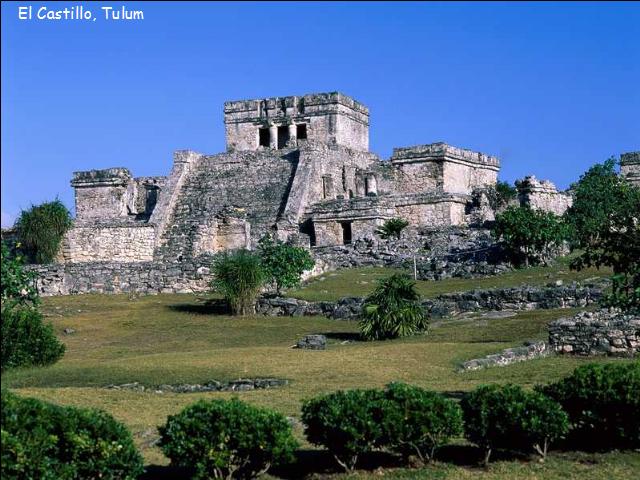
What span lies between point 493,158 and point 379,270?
1785cm

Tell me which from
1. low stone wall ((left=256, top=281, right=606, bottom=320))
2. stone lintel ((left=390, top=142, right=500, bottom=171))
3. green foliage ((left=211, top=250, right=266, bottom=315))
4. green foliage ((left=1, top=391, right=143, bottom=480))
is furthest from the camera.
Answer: stone lintel ((left=390, top=142, right=500, bottom=171))

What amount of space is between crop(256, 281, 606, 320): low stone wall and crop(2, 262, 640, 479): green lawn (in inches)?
25.4

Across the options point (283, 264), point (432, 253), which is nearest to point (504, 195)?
point (432, 253)

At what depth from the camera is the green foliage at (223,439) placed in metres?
12.7

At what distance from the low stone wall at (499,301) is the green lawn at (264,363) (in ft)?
2.12

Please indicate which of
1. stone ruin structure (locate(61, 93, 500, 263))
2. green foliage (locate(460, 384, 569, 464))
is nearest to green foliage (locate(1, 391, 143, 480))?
green foliage (locate(460, 384, 569, 464))

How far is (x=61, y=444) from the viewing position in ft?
38.8

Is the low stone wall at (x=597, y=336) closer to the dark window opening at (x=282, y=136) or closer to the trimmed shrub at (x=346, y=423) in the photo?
the trimmed shrub at (x=346, y=423)

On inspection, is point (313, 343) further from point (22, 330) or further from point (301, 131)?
point (301, 131)

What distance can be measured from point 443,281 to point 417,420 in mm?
21760

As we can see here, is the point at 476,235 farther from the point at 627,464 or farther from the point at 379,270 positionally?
the point at 627,464

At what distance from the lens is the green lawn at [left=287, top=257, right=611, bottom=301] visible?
3275cm

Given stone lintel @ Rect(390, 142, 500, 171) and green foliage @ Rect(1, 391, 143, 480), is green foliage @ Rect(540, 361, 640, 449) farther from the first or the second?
stone lintel @ Rect(390, 142, 500, 171)

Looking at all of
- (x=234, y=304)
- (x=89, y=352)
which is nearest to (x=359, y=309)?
(x=234, y=304)
